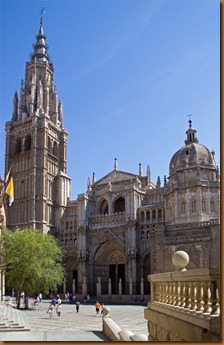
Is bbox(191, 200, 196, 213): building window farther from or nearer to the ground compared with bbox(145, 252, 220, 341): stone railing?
farther from the ground

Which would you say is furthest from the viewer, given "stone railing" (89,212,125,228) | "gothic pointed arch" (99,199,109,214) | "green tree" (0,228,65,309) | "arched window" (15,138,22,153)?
"arched window" (15,138,22,153)

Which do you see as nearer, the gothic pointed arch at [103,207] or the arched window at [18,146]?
the gothic pointed arch at [103,207]

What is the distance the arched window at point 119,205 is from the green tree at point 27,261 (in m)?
23.4

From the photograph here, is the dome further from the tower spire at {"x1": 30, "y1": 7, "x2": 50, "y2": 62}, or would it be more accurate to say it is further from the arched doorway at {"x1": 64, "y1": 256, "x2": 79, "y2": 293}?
the tower spire at {"x1": 30, "y1": 7, "x2": 50, "y2": 62}

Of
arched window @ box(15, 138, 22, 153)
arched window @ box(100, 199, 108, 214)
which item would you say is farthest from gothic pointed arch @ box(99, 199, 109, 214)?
arched window @ box(15, 138, 22, 153)

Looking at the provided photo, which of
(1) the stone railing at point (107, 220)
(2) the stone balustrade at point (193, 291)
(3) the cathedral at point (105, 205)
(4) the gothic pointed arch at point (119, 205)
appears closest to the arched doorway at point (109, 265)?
(3) the cathedral at point (105, 205)

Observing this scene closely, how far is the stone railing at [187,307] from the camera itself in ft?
19.8

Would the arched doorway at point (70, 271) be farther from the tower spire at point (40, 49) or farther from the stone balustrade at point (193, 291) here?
the stone balustrade at point (193, 291)

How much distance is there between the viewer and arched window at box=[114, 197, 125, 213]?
6134 cm

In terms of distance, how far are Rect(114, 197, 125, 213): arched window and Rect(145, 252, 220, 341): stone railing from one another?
2010 inches

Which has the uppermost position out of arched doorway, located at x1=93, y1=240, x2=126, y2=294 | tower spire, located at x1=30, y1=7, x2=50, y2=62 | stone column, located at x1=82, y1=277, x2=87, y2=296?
tower spire, located at x1=30, y1=7, x2=50, y2=62

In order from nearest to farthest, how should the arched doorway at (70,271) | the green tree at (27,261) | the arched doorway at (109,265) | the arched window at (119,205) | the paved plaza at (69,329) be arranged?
the paved plaza at (69,329) < the green tree at (27,261) < the arched doorway at (109,265) < the arched doorway at (70,271) < the arched window at (119,205)

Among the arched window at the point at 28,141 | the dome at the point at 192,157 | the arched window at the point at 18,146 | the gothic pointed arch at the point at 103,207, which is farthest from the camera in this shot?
the arched window at the point at 18,146

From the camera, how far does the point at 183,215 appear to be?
1933 inches
